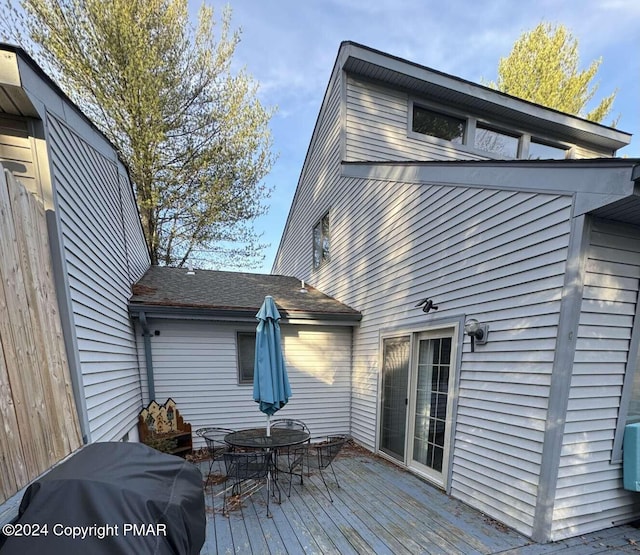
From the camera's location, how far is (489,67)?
40.2 ft

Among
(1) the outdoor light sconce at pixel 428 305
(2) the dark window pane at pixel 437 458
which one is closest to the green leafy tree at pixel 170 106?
(1) the outdoor light sconce at pixel 428 305

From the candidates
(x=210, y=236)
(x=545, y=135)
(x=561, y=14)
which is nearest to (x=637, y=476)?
(x=545, y=135)

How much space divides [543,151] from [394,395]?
23.1 feet

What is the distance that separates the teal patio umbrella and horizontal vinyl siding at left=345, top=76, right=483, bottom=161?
4.06m

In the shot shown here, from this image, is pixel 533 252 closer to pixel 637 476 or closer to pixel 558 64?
pixel 637 476

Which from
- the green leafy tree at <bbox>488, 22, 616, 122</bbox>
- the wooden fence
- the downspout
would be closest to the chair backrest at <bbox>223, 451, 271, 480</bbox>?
the wooden fence

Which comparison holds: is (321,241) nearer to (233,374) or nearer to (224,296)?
(224,296)

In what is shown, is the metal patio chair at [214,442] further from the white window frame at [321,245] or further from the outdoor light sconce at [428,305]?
the white window frame at [321,245]

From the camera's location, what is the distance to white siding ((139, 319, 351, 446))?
5.40m

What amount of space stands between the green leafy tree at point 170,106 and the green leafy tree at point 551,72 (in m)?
9.70

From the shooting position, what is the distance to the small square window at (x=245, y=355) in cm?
579

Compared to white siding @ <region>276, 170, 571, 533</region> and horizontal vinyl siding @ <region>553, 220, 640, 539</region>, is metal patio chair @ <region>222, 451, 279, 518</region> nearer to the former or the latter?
white siding @ <region>276, 170, 571, 533</region>

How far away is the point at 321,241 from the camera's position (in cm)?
809

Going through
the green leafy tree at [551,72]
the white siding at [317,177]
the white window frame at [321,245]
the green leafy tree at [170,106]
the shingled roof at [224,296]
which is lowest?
the shingled roof at [224,296]
